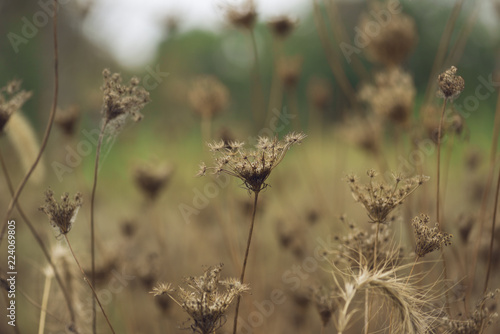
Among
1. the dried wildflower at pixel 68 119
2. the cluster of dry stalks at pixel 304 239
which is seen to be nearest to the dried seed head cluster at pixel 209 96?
the cluster of dry stalks at pixel 304 239

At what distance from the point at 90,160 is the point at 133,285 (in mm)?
14332

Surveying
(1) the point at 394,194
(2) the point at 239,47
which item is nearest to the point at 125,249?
(1) the point at 394,194

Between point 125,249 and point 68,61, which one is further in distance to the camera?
point 68,61

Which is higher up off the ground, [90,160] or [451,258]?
[90,160]

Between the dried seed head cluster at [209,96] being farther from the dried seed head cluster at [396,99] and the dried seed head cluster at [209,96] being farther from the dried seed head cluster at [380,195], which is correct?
the dried seed head cluster at [380,195]

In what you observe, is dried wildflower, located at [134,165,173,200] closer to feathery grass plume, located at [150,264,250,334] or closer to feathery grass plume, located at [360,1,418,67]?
feathery grass plume, located at [360,1,418,67]

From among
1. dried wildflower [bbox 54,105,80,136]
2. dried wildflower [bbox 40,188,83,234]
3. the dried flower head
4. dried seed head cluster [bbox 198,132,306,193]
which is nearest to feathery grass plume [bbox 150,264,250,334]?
dried seed head cluster [bbox 198,132,306,193]

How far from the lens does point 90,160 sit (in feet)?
54.5

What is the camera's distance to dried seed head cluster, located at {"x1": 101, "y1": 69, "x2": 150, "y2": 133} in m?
1.51

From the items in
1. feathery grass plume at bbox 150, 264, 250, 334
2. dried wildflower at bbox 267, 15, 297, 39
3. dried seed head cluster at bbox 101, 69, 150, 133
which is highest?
dried wildflower at bbox 267, 15, 297, 39

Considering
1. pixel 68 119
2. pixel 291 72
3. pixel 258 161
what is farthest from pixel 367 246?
pixel 291 72

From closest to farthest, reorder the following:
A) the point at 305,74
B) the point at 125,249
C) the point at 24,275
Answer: the point at 125,249
the point at 24,275
the point at 305,74

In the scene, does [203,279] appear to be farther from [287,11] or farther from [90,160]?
[90,160]

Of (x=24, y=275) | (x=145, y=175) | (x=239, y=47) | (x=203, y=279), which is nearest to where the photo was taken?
(x=203, y=279)
